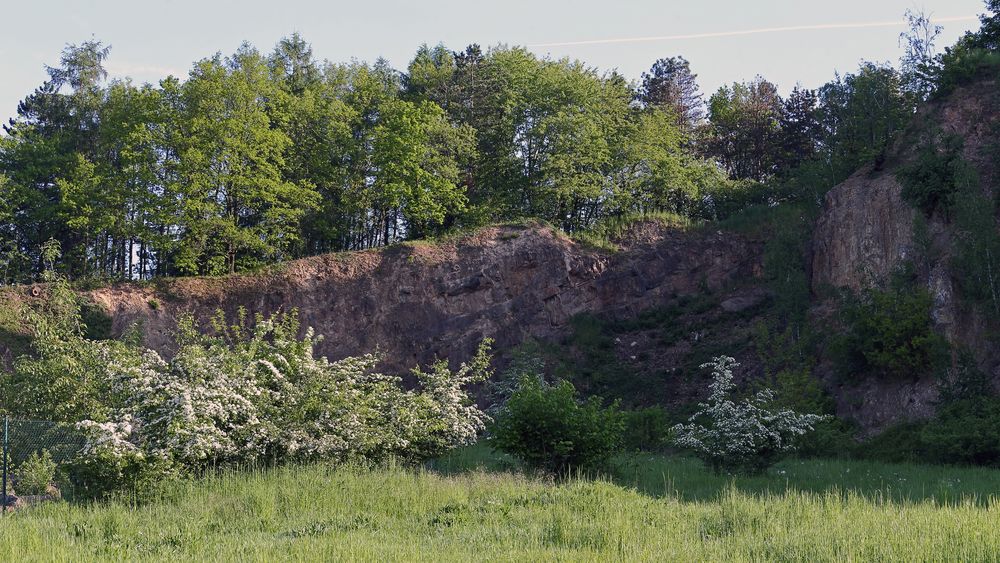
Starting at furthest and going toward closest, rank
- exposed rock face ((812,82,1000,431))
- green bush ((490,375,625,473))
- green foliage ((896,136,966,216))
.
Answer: green foliage ((896,136,966,216)) < exposed rock face ((812,82,1000,431)) < green bush ((490,375,625,473))

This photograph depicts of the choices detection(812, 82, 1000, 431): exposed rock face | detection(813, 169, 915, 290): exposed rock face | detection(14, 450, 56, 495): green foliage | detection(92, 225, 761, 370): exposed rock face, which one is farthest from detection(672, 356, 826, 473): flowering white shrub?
detection(92, 225, 761, 370): exposed rock face

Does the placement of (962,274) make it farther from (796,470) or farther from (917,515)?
(917,515)

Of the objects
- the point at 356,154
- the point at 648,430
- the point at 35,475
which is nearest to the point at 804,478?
the point at 648,430

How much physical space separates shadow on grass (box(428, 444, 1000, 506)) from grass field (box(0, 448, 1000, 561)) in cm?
12

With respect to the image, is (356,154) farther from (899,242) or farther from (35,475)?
(35,475)

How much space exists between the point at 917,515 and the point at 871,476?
7.97 meters

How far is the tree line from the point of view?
41250mm

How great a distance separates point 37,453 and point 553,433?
1055cm

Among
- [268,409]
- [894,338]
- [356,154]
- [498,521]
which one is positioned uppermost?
[356,154]

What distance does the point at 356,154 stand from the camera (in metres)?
46.9

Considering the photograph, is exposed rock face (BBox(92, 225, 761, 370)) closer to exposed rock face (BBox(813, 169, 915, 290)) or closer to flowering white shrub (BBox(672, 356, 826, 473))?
exposed rock face (BBox(813, 169, 915, 290))

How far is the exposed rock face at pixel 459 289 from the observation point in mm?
40344

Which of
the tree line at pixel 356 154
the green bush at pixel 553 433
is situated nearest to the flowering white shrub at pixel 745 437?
the green bush at pixel 553 433

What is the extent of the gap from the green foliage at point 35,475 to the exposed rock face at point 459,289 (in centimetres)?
2005
